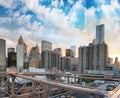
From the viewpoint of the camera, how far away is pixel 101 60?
86625 mm

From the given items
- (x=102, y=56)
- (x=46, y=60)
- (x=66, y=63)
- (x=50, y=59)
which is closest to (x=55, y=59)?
(x=50, y=59)

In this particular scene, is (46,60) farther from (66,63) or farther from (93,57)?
(93,57)

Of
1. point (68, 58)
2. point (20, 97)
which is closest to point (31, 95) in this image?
point (20, 97)

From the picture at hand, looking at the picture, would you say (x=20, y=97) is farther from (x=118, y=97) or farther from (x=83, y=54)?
(x=83, y=54)

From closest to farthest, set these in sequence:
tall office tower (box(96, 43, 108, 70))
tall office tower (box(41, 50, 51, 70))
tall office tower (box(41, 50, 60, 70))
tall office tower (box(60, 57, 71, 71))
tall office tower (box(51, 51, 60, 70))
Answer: tall office tower (box(96, 43, 108, 70))
tall office tower (box(41, 50, 51, 70))
tall office tower (box(41, 50, 60, 70))
tall office tower (box(51, 51, 60, 70))
tall office tower (box(60, 57, 71, 71))

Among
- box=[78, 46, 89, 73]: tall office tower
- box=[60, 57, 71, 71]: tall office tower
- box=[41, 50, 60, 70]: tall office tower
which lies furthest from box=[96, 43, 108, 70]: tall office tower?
box=[41, 50, 60, 70]: tall office tower

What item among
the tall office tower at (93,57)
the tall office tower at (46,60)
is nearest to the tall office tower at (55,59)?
the tall office tower at (46,60)

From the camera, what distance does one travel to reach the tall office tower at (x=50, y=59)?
105 meters

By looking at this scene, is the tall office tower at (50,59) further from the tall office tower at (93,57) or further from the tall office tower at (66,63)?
the tall office tower at (93,57)

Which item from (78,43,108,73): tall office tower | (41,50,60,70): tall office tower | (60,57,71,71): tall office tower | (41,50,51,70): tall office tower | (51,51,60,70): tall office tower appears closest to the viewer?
(78,43,108,73): tall office tower

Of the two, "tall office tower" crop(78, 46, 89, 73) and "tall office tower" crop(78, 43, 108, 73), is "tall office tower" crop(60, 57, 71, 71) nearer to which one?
"tall office tower" crop(78, 46, 89, 73)

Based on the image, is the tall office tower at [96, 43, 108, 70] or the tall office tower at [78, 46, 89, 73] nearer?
the tall office tower at [96, 43, 108, 70]

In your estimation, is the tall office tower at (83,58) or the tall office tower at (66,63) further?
the tall office tower at (66,63)

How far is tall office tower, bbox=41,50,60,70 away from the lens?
10532 centimetres
